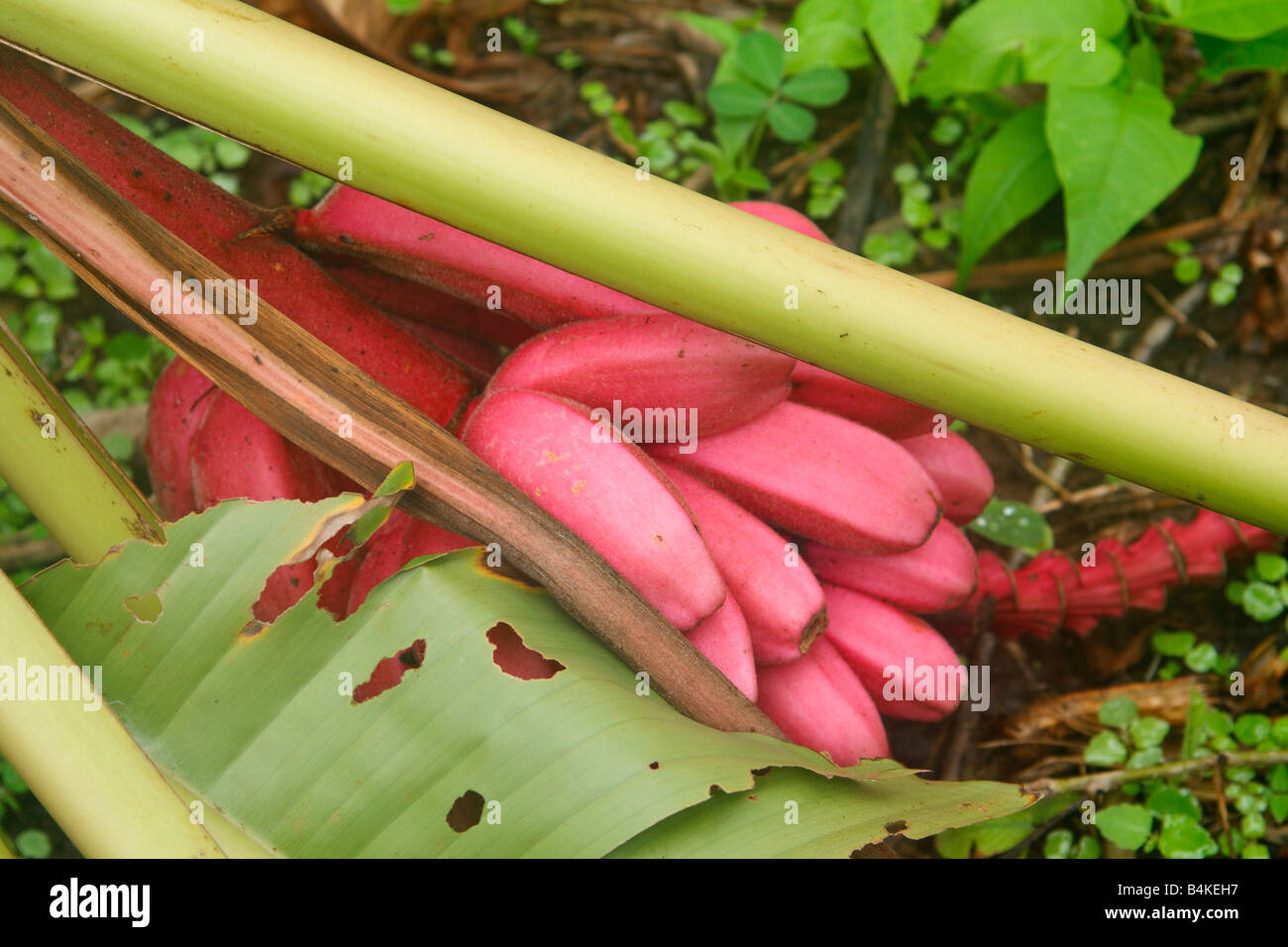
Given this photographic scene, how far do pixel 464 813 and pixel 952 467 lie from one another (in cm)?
59

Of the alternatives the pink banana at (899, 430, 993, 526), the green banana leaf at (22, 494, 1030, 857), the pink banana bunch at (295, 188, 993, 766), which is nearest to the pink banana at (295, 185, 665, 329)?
the pink banana bunch at (295, 188, 993, 766)

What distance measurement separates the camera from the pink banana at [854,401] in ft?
2.92

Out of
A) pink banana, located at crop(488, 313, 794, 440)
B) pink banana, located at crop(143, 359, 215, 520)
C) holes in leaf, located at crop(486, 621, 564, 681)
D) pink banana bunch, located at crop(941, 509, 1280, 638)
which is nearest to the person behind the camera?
holes in leaf, located at crop(486, 621, 564, 681)

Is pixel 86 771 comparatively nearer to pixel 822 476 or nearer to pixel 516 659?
pixel 516 659

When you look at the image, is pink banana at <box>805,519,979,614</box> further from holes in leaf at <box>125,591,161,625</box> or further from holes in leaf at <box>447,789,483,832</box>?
holes in leaf at <box>125,591,161,625</box>

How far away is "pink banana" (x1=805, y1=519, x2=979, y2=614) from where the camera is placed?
0.94 m

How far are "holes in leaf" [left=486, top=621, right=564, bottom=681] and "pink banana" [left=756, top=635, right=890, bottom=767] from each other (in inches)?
10.5

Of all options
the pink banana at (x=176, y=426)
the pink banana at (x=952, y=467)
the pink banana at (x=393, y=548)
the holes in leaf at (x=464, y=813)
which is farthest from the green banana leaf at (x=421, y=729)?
the pink banana at (x=952, y=467)

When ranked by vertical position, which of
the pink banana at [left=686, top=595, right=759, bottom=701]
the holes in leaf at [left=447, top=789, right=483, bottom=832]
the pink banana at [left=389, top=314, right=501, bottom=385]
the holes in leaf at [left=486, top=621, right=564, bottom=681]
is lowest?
the holes in leaf at [left=447, top=789, right=483, bottom=832]

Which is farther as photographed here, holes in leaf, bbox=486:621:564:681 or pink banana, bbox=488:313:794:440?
pink banana, bbox=488:313:794:440

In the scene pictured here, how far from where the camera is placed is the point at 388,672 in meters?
0.70

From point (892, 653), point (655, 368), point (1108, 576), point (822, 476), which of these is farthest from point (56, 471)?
point (1108, 576)

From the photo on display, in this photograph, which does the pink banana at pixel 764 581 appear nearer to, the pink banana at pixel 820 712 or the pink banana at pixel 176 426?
the pink banana at pixel 820 712

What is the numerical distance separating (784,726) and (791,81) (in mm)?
952
